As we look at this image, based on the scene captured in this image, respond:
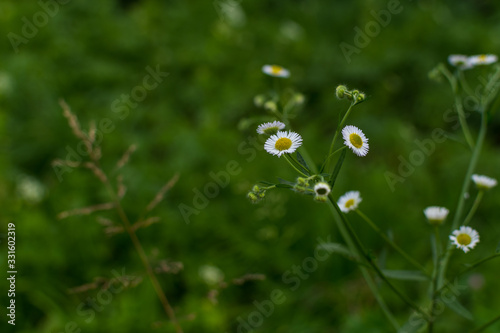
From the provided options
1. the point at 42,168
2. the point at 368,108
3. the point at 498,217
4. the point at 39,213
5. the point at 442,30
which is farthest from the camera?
the point at 442,30

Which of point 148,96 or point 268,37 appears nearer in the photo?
point 148,96

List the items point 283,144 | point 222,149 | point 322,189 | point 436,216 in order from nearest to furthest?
1. point 322,189
2. point 283,144
3. point 436,216
4. point 222,149

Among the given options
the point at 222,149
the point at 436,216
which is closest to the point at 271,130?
the point at 436,216

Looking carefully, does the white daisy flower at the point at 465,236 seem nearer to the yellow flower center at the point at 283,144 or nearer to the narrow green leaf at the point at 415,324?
the narrow green leaf at the point at 415,324

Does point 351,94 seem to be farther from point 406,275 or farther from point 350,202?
point 406,275

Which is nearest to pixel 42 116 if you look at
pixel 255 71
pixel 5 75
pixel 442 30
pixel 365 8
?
pixel 5 75

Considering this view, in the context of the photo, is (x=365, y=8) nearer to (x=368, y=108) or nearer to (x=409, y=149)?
(x=368, y=108)

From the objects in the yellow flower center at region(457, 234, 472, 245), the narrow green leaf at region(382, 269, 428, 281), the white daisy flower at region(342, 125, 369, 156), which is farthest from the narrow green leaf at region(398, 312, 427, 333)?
the white daisy flower at region(342, 125, 369, 156)
